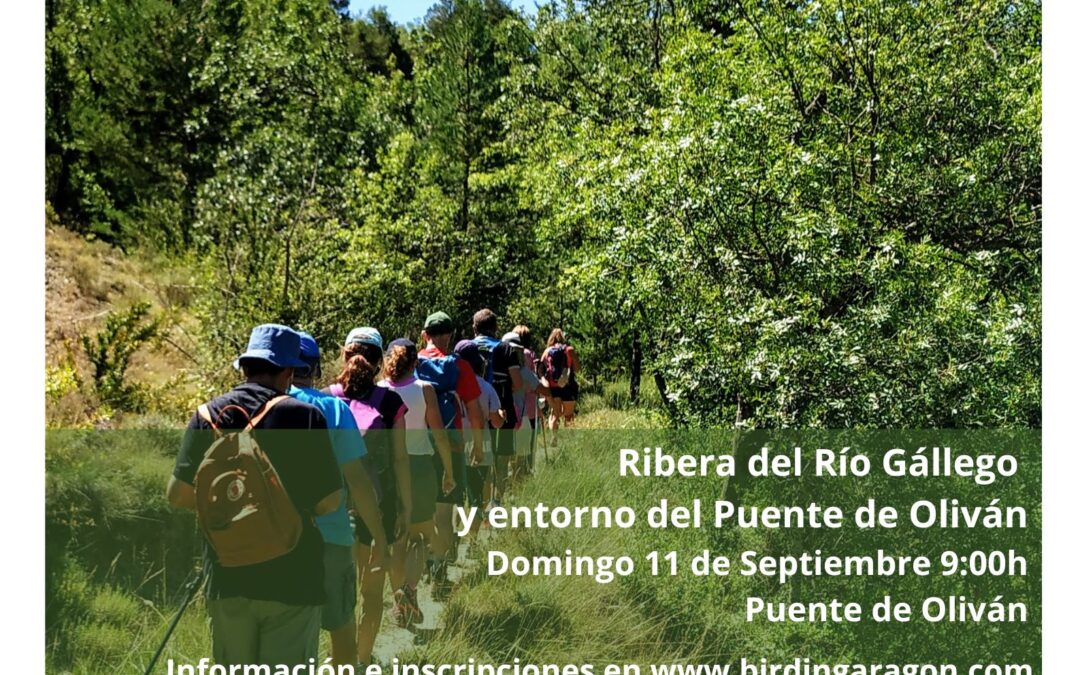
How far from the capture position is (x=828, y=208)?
625 cm

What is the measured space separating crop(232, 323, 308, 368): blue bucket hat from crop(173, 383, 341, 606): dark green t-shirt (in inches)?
4.0

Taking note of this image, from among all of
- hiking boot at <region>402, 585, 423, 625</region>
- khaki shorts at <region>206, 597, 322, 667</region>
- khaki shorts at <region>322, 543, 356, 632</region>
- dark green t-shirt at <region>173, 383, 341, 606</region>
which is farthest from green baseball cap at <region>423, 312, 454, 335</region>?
khaki shorts at <region>206, 597, 322, 667</region>

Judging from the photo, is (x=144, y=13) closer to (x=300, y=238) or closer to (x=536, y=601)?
(x=300, y=238)

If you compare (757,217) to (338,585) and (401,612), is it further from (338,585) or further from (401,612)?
(338,585)

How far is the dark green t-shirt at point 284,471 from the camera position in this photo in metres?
2.99

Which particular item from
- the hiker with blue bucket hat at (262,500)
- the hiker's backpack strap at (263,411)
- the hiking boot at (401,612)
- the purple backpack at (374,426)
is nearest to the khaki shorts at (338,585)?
the hiker with blue bucket hat at (262,500)

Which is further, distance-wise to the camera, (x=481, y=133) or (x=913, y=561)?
(x=481, y=133)

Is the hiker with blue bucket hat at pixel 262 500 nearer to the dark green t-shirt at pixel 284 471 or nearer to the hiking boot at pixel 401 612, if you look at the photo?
the dark green t-shirt at pixel 284 471

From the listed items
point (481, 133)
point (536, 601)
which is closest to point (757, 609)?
point (536, 601)

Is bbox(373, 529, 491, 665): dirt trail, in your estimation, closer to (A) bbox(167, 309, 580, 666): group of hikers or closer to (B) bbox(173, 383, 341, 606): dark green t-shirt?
(A) bbox(167, 309, 580, 666): group of hikers

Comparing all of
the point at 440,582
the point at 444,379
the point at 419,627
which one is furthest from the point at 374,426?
the point at 440,582

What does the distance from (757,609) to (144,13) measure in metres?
19.5

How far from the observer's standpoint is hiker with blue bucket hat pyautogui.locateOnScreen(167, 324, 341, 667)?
293 centimetres

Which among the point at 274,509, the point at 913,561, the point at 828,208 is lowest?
the point at 913,561
